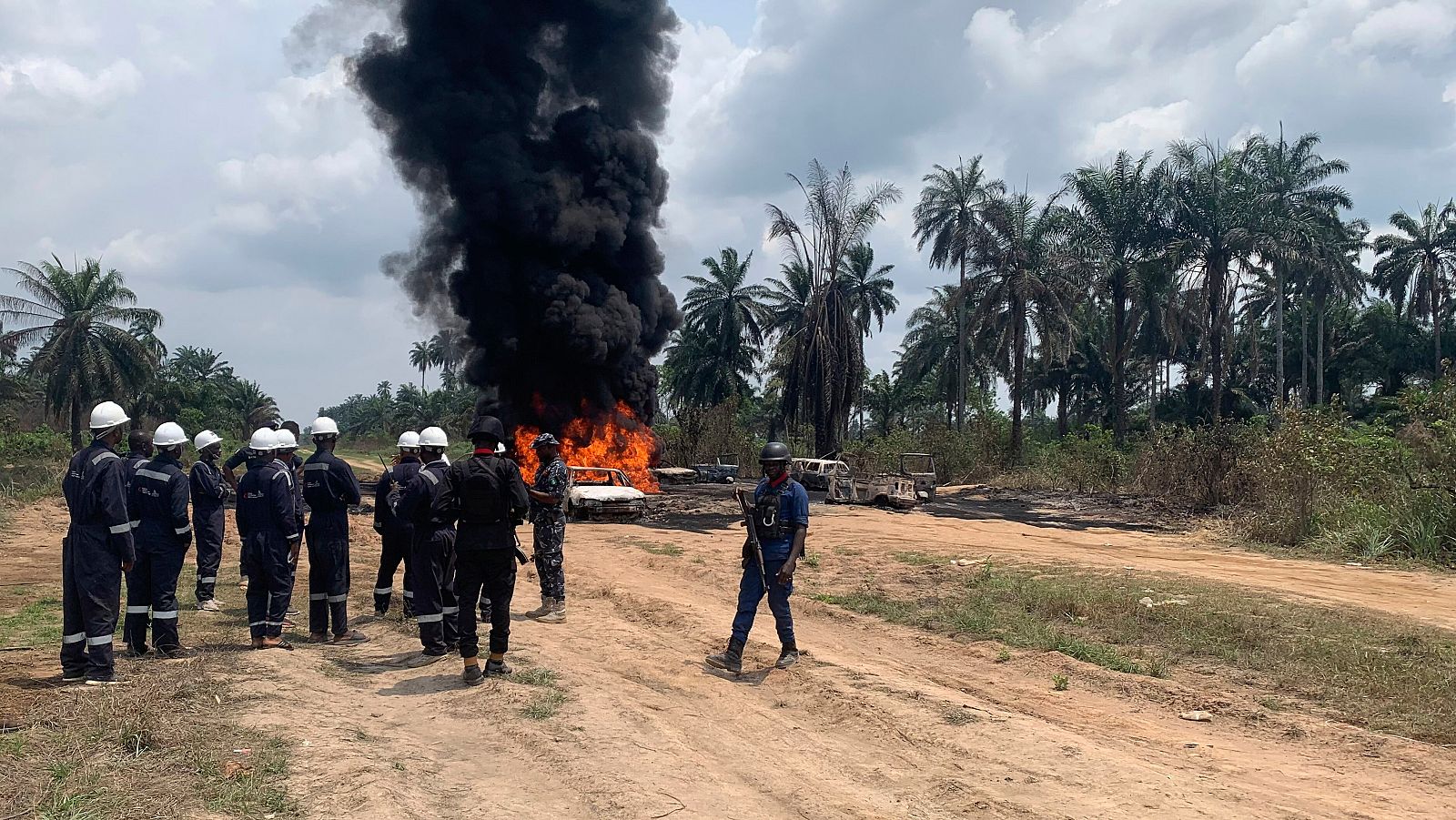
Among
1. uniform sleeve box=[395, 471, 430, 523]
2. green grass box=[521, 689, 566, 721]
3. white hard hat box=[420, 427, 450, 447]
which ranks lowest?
green grass box=[521, 689, 566, 721]

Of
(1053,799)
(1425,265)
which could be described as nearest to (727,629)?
(1053,799)

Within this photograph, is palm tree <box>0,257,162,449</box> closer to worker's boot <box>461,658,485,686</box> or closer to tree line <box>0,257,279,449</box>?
tree line <box>0,257,279,449</box>

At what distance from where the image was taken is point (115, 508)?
20.4 ft

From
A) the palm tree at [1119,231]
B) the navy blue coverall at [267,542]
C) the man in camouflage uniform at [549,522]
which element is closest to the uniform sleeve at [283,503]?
the navy blue coverall at [267,542]

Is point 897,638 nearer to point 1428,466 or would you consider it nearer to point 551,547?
point 551,547

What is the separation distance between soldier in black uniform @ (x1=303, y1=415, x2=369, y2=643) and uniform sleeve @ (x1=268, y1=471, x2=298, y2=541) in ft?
0.61

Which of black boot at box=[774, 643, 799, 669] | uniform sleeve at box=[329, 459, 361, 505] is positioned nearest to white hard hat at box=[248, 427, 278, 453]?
uniform sleeve at box=[329, 459, 361, 505]

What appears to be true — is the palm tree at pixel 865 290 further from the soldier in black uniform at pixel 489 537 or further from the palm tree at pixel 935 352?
the soldier in black uniform at pixel 489 537

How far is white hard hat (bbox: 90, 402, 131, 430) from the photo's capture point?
21.1ft

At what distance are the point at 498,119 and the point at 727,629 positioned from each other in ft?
76.9

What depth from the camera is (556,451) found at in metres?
8.40

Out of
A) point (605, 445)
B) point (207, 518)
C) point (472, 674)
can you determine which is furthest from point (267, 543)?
point (605, 445)

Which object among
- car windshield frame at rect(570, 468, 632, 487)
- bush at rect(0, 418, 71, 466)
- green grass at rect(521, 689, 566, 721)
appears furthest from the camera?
bush at rect(0, 418, 71, 466)

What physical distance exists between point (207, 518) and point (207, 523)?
89 mm
